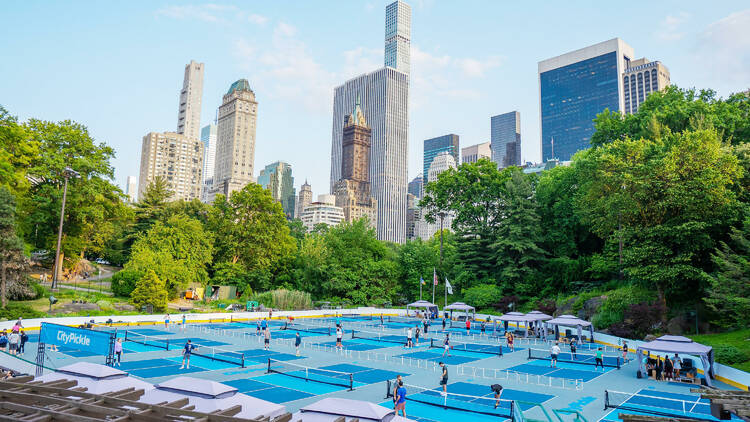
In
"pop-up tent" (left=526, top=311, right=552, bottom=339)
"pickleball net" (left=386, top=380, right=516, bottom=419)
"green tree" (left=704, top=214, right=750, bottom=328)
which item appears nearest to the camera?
"pickleball net" (left=386, top=380, right=516, bottom=419)

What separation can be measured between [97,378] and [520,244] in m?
50.2

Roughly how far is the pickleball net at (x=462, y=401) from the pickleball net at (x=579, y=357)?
11.0 meters

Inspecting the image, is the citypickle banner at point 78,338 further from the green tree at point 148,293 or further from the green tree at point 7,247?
the green tree at point 148,293

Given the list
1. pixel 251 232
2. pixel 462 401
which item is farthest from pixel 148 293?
pixel 462 401

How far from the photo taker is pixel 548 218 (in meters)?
61.2

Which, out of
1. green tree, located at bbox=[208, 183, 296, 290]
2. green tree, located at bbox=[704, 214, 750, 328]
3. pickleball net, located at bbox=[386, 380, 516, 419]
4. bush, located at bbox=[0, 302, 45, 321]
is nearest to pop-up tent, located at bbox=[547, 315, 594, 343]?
green tree, located at bbox=[704, 214, 750, 328]

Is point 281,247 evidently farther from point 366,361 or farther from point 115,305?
point 366,361

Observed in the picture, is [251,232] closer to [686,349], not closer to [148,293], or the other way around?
[148,293]

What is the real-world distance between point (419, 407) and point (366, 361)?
9.35 meters

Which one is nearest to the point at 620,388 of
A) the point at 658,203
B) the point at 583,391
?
the point at 583,391

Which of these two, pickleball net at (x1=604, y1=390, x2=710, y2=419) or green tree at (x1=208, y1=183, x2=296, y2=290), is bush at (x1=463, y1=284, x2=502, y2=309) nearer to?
green tree at (x1=208, y1=183, x2=296, y2=290)

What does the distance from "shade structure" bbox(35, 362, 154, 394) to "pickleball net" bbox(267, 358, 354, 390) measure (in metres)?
8.89

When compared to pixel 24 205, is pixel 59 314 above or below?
below

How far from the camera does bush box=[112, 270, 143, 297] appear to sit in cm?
5116
